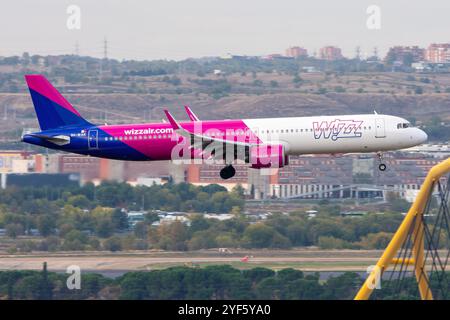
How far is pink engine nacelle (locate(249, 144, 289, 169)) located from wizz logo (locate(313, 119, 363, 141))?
2001mm

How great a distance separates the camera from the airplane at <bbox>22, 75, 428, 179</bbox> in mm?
62281

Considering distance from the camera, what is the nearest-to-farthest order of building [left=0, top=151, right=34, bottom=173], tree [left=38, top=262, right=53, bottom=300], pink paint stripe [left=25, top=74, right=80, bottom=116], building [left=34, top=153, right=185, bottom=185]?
pink paint stripe [left=25, top=74, right=80, bottom=116] → building [left=34, top=153, right=185, bottom=185] → tree [left=38, top=262, right=53, bottom=300] → building [left=0, top=151, right=34, bottom=173]

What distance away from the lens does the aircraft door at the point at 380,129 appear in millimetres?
62844

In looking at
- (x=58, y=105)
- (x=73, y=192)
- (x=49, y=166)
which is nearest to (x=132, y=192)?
(x=73, y=192)

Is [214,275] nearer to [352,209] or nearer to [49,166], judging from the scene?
[49,166]

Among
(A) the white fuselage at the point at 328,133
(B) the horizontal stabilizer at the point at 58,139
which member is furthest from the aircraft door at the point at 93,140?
(A) the white fuselage at the point at 328,133

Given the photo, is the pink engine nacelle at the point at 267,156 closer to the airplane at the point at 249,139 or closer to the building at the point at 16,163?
the airplane at the point at 249,139

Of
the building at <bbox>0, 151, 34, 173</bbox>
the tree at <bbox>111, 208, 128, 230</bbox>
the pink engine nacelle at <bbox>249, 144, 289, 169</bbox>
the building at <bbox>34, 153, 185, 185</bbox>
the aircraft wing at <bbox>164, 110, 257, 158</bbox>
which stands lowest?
the tree at <bbox>111, 208, 128, 230</bbox>

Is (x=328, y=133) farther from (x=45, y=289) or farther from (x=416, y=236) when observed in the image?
(x=45, y=289)

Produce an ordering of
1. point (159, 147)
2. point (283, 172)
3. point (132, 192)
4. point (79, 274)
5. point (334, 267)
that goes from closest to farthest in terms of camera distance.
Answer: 1. point (159, 147)
2. point (79, 274)
3. point (334, 267)
4. point (132, 192)
5. point (283, 172)

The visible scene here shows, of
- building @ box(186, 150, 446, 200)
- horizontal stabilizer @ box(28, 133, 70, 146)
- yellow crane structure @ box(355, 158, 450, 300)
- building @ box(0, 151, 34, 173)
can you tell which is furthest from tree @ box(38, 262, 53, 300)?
building @ box(186, 150, 446, 200)

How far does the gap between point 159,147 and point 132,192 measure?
117 feet

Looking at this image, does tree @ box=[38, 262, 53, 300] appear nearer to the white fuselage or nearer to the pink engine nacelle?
the pink engine nacelle

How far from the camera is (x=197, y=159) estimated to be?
63750 millimetres
